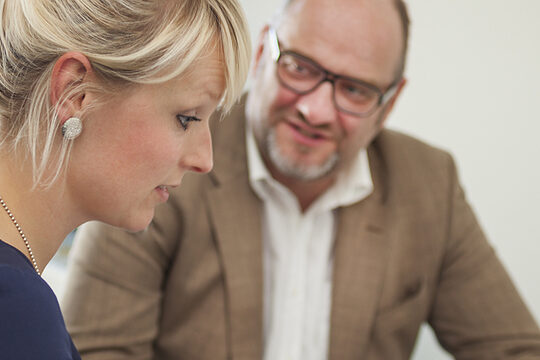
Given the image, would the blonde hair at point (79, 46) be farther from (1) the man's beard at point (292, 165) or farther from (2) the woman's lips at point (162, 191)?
(1) the man's beard at point (292, 165)

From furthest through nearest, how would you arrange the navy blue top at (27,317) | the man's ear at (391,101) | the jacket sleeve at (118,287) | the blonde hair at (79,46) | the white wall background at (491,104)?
the white wall background at (491,104)
the man's ear at (391,101)
the jacket sleeve at (118,287)
the blonde hair at (79,46)
the navy blue top at (27,317)

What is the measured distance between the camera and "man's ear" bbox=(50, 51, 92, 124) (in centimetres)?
72

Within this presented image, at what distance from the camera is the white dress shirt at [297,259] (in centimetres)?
141

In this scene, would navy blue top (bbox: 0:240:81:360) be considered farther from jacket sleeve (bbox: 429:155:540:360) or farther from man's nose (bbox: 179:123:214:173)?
jacket sleeve (bbox: 429:155:540:360)

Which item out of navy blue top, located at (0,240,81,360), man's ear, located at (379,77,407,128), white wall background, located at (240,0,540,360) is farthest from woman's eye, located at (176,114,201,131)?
white wall background, located at (240,0,540,360)

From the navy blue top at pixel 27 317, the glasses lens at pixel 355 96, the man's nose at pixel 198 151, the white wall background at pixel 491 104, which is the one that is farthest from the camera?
the white wall background at pixel 491 104

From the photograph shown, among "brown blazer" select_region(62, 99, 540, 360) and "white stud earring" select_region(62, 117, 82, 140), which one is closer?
"white stud earring" select_region(62, 117, 82, 140)

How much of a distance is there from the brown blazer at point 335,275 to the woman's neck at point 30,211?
19.4 inches

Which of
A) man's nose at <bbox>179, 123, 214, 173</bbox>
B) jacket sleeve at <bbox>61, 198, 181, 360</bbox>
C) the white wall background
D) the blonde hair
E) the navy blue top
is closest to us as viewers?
the navy blue top

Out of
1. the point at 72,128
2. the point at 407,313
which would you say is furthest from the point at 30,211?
the point at 407,313

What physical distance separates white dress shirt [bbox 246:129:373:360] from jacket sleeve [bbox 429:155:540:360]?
0.25m

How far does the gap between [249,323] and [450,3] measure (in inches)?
46.8

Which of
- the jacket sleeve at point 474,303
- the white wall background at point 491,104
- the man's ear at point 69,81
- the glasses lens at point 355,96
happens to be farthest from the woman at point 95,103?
the white wall background at point 491,104

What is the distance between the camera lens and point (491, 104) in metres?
1.93
